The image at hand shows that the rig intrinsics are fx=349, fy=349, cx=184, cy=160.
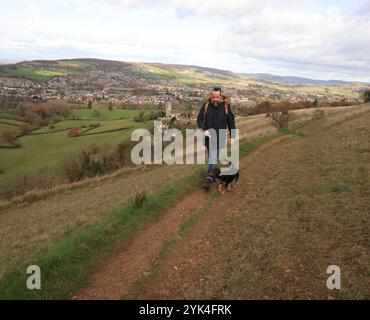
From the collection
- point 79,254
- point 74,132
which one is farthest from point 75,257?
point 74,132

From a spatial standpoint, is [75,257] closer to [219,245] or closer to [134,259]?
[134,259]

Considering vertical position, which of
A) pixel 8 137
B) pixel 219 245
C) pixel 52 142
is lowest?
pixel 52 142

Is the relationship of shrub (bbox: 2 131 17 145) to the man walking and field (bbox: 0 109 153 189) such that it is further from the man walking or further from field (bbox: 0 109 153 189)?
the man walking

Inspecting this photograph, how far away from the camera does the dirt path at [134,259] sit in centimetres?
530

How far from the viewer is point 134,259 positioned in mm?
6281

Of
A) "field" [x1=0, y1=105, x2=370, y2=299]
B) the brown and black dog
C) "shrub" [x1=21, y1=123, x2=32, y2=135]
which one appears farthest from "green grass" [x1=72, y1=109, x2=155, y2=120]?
"field" [x1=0, y1=105, x2=370, y2=299]

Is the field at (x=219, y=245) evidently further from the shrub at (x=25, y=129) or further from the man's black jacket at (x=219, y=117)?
the shrub at (x=25, y=129)

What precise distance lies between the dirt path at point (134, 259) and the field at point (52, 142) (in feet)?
133

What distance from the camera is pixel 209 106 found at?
10.0 metres

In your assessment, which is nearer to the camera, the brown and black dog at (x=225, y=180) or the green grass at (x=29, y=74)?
the brown and black dog at (x=225, y=180)

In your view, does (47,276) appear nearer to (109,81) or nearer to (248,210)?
(248,210)

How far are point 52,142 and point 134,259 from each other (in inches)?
2438

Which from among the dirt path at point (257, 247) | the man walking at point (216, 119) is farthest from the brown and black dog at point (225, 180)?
the man walking at point (216, 119)
